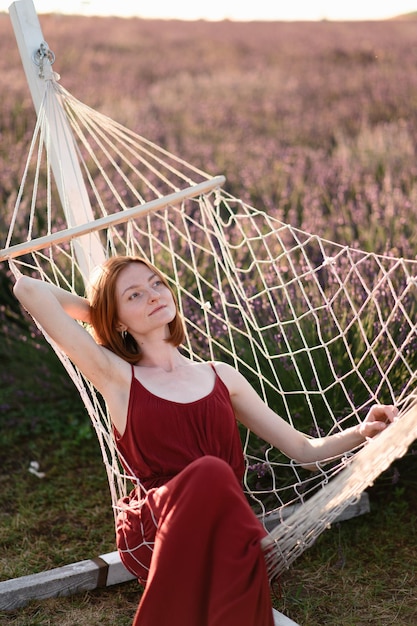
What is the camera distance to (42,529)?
254 centimetres

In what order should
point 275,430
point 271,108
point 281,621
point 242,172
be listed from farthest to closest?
point 271,108 → point 242,172 → point 275,430 → point 281,621

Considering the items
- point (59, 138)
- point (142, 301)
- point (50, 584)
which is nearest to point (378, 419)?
point (142, 301)

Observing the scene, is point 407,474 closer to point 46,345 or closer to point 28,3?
point 46,345

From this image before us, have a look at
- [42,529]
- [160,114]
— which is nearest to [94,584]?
[42,529]

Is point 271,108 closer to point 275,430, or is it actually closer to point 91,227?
point 91,227

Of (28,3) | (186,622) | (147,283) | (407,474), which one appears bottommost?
(407,474)

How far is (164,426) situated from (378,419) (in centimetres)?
49

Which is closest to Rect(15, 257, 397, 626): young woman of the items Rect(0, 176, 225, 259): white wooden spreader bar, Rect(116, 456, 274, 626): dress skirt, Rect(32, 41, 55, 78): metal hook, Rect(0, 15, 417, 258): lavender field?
Rect(116, 456, 274, 626): dress skirt

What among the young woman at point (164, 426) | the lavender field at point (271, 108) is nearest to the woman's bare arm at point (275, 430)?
the young woman at point (164, 426)

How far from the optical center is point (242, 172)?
4.70 metres

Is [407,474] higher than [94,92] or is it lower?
lower

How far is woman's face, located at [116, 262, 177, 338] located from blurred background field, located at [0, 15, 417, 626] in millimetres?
730

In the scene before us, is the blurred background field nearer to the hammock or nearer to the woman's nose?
the hammock

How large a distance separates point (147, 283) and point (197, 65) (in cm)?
692
